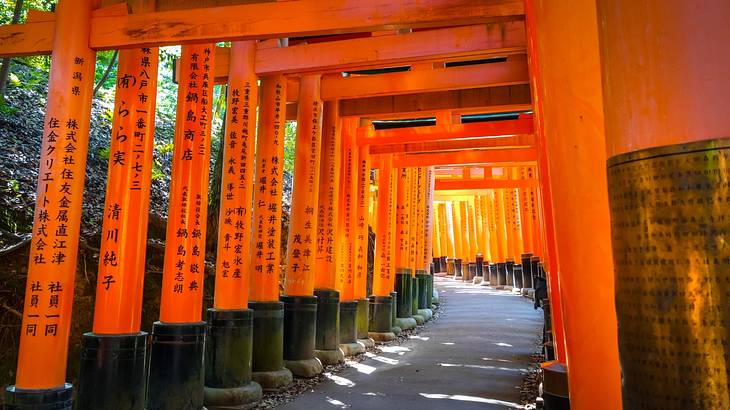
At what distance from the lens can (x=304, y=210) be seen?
802cm

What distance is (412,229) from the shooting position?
1441 centimetres

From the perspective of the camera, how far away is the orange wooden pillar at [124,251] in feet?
15.2

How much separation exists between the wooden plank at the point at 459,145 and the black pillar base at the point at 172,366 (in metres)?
6.79

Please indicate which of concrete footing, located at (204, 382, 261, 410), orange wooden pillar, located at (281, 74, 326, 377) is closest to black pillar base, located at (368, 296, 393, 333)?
orange wooden pillar, located at (281, 74, 326, 377)

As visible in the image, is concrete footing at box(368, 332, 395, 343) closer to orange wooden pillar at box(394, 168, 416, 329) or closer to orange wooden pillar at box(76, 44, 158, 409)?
orange wooden pillar at box(394, 168, 416, 329)

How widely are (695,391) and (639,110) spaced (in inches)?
34.4

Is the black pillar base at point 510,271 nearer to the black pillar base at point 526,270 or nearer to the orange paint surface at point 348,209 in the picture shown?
the black pillar base at point 526,270

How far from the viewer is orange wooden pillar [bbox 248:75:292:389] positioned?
A: 697cm

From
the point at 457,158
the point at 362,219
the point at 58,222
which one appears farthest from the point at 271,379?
the point at 457,158

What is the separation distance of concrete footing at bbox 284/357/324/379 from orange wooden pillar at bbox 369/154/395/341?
14.3 feet

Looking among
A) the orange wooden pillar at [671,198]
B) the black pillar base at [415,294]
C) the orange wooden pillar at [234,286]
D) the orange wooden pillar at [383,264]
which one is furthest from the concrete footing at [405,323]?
the orange wooden pillar at [671,198]

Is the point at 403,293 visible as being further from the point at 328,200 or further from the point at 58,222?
the point at 58,222

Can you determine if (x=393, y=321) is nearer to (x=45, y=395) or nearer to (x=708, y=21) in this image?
(x=45, y=395)

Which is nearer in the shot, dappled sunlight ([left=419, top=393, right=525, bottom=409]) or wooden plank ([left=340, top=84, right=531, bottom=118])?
dappled sunlight ([left=419, top=393, right=525, bottom=409])
